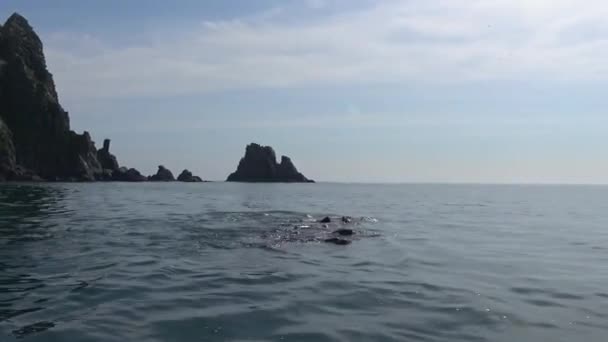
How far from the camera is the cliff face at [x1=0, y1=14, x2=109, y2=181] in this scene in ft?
450

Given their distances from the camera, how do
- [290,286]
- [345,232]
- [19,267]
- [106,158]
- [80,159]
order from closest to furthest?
[290,286]
[19,267]
[345,232]
[80,159]
[106,158]

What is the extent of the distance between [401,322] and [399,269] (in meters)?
6.52

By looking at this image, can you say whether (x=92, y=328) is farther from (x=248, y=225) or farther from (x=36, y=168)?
(x=36, y=168)

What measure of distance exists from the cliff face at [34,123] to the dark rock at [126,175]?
1322 centimetres

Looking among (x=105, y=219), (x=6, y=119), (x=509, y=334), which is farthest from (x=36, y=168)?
(x=509, y=334)

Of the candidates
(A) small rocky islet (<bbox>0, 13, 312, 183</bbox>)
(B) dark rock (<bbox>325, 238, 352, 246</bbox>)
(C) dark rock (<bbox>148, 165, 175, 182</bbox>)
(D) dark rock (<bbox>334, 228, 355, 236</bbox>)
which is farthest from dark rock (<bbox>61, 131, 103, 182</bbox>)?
(B) dark rock (<bbox>325, 238, 352, 246</bbox>)

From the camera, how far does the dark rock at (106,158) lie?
168 meters

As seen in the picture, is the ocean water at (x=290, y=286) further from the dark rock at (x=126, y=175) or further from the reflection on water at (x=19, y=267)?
the dark rock at (x=126, y=175)

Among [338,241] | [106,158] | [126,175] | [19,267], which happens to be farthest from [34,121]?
[19,267]

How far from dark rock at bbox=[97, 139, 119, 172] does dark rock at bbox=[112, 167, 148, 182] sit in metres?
3.02

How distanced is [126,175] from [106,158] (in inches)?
453

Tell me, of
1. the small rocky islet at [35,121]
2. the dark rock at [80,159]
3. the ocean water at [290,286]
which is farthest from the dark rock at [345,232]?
the dark rock at [80,159]

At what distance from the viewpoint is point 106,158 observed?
16925cm

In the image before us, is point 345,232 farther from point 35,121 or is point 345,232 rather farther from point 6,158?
point 35,121
